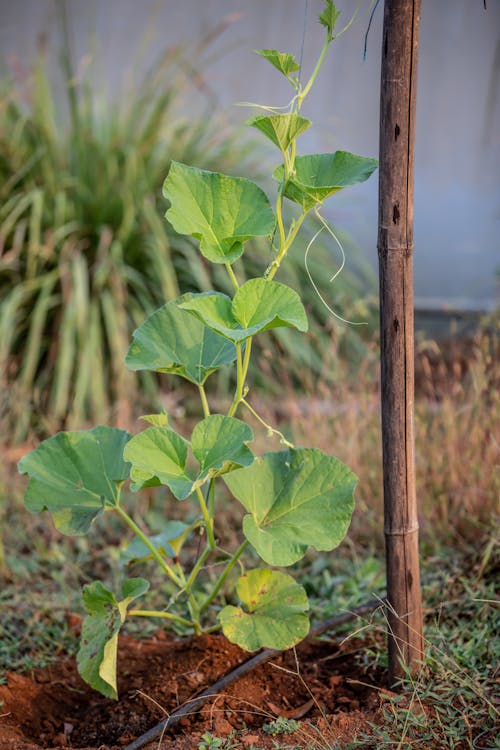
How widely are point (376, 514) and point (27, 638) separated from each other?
118cm

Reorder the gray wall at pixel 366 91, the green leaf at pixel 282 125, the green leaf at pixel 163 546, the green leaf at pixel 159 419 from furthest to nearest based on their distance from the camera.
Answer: the gray wall at pixel 366 91
the green leaf at pixel 163 546
the green leaf at pixel 159 419
the green leaf at pixel 282 125

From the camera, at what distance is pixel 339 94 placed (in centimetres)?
527

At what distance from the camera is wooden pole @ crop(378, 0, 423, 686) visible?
137 cm

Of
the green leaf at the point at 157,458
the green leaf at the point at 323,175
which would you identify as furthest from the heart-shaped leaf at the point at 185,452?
the green leaf at the point at 323,175

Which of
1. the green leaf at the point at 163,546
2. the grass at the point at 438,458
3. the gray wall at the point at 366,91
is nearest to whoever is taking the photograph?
the green leaf at the point at 163,546

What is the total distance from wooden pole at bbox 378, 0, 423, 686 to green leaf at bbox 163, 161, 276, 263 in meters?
0.22

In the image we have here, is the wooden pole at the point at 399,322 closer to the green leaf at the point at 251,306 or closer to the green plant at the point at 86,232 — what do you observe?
the green leaf at the point at 251,306

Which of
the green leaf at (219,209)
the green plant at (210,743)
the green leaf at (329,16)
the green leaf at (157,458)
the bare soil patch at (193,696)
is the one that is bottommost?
the bare soil patch at (193,696)

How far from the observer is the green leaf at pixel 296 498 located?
4.64 ft

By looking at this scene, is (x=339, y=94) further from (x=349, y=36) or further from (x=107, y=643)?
(x=107, y=643)

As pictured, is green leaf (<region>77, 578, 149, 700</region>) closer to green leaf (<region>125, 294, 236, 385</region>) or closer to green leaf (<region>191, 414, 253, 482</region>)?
green leaf (<region>191, 414, 253, 482</region>)

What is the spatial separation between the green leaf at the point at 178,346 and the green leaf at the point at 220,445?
125mm

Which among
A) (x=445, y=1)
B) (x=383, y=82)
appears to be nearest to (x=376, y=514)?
(x=383, y=82)

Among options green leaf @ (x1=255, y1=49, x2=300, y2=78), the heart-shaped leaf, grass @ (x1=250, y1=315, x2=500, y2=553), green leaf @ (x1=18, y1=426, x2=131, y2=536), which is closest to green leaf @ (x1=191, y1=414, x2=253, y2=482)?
the heart-shaped leaf
